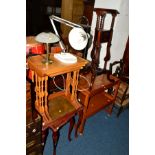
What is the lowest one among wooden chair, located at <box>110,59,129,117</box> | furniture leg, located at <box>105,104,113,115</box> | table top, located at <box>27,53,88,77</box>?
furniture leg, located at <box>105,104,113,115</box>

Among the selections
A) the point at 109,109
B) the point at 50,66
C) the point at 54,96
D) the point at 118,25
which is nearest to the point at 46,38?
the point at 50,66

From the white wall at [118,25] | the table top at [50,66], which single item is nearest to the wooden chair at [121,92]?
the white wall at [118,25]

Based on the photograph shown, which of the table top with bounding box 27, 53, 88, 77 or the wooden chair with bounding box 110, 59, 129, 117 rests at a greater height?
the table top with bounding box 27, 53, 88, 77

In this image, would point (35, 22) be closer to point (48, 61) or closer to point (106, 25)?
point (106, 25)

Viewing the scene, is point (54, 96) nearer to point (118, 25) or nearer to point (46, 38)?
point (46, 38)

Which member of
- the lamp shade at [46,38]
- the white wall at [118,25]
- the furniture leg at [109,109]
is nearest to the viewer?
the lamp shade at [46,38]

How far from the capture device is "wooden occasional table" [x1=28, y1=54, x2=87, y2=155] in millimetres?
1411

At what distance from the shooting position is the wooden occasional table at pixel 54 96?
1.41 m

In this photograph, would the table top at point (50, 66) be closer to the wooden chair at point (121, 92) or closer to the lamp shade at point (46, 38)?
the lamp shade at point (46, 38)

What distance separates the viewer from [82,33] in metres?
1.45

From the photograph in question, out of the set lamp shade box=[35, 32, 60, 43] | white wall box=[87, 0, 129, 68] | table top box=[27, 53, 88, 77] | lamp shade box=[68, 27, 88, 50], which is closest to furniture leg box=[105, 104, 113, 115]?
white wall box=[87, 0, 129, 68]

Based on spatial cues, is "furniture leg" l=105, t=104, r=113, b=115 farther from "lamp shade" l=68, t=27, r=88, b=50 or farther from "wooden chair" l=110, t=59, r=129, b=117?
"lamp shade" l=68, t=27, r=88, b=50

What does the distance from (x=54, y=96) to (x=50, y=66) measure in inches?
19.5
